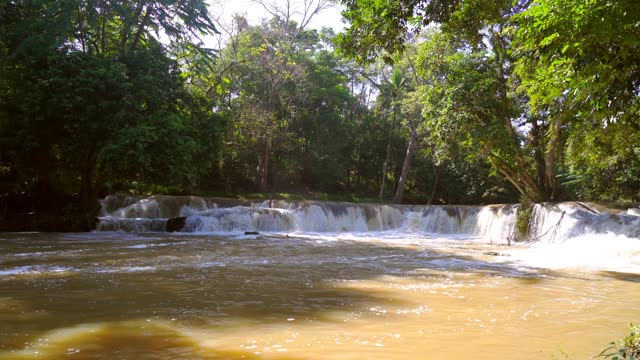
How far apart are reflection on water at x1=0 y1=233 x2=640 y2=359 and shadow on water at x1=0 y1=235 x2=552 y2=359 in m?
0.02

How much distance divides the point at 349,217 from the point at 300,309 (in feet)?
56.4

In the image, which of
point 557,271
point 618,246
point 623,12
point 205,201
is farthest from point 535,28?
point 205,201

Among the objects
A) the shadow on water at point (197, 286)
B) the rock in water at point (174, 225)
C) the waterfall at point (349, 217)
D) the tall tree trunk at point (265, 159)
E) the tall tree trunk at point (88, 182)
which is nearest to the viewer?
the shadow on water at point (197, 286)

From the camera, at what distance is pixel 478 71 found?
56.8 feet

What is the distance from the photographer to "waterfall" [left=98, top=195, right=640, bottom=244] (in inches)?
587

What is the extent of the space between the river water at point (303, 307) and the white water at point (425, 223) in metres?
3.08

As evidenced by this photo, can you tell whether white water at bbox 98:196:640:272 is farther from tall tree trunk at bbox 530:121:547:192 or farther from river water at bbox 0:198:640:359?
river water at bbox 0:198:640:359

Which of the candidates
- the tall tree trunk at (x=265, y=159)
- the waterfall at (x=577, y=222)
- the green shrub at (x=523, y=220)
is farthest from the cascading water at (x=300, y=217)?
the tall tree trunk at (x=265, y=159)

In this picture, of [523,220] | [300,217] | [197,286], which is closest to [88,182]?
[300,217]

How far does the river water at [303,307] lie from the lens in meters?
3.33

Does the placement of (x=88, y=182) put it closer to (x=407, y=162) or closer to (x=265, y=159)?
(x=265, y=159)

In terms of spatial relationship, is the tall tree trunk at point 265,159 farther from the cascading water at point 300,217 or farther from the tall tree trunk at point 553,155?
the tall tree trunk at point 553,155

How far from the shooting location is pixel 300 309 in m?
4.64

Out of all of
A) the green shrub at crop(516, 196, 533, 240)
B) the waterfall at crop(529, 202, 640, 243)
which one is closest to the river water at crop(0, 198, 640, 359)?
the waterfall at crop(529, 202, 640, 243)
